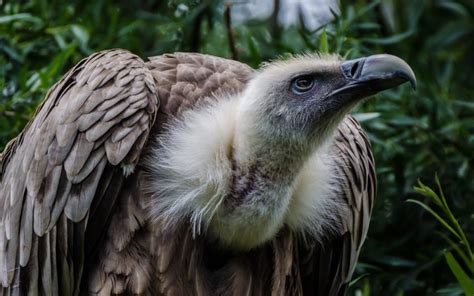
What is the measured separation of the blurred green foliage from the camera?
6.16 m

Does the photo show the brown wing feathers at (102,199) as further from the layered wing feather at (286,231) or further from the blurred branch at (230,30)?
the blurred branch at (230,30)

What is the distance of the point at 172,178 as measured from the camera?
4.96 meters

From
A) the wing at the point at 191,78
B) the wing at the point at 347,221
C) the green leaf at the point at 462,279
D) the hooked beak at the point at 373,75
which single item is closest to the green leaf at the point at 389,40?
the wing at the point at 347,221

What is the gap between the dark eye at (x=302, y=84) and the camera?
5.07 m

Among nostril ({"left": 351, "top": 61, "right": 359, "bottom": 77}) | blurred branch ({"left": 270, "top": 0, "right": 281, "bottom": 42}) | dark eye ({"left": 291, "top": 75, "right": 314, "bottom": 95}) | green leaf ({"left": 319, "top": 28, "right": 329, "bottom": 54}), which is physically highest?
nostril ({"left": 351, "top": 61, "right": 359, "bottom": 77})

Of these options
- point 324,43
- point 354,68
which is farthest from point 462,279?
point 324,43

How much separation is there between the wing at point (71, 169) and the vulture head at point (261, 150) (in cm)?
22

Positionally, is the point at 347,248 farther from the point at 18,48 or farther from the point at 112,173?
the point at 18,48

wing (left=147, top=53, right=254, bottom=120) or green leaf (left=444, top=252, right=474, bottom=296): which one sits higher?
wing (left=147, top=53, right=254, bottom=120)

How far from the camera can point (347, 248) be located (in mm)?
5488

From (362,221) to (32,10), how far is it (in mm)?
2498

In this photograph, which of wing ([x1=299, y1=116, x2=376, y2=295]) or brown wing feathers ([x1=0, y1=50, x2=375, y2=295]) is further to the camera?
wing ([x1=299, y1=116, x2=376, y2=295])

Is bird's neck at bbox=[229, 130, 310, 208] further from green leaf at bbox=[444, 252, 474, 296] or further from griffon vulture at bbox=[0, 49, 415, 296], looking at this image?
green leaf at bbox=[444, 252, 474, 296]

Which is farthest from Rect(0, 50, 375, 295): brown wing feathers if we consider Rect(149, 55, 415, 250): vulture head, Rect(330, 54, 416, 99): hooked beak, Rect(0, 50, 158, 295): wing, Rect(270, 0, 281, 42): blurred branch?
Rect(270, 0, 281, 42): blurred branch
